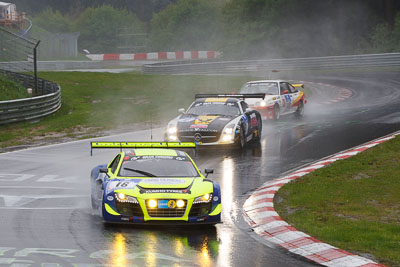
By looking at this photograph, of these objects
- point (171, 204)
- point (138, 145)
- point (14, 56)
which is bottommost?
point (171, 204)

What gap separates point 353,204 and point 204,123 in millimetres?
7877

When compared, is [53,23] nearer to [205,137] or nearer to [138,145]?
[205,137]

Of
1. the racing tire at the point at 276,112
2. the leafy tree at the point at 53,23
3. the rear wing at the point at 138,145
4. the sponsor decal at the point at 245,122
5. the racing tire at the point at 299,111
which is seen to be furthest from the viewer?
the leafy tree at the point at 53,23

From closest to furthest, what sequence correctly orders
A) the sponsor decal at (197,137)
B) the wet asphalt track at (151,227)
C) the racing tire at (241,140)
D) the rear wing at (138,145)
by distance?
the wet asphalt track at (151,227) → the rear wing at (138,145) → the sponsor decal at (197,137) → the racing tire at (241,140)

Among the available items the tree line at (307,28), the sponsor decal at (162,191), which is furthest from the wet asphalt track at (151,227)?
the tree line at (307,28)

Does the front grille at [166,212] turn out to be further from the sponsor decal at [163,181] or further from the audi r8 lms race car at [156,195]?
the sponsor decal at [163,181]

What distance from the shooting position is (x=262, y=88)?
89.1ft

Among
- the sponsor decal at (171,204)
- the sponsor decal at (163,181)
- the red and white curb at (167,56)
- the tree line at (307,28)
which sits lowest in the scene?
the sponsor decal at (171,204)

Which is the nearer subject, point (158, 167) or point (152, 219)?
point (152, 219)

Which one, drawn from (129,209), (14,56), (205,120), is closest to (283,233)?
(129,209)

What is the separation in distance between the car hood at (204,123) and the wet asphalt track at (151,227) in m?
0.66

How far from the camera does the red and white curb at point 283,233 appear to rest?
895 cm

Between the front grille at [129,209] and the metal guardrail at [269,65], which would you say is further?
the metal guardrail at [269,65]

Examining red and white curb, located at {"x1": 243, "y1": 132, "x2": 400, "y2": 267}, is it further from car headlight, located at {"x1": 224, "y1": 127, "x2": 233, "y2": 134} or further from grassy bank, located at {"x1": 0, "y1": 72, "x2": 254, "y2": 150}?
grassy bank, located at {"x1": 0, "y1": 72, "x2": 254, "y2": 150}
